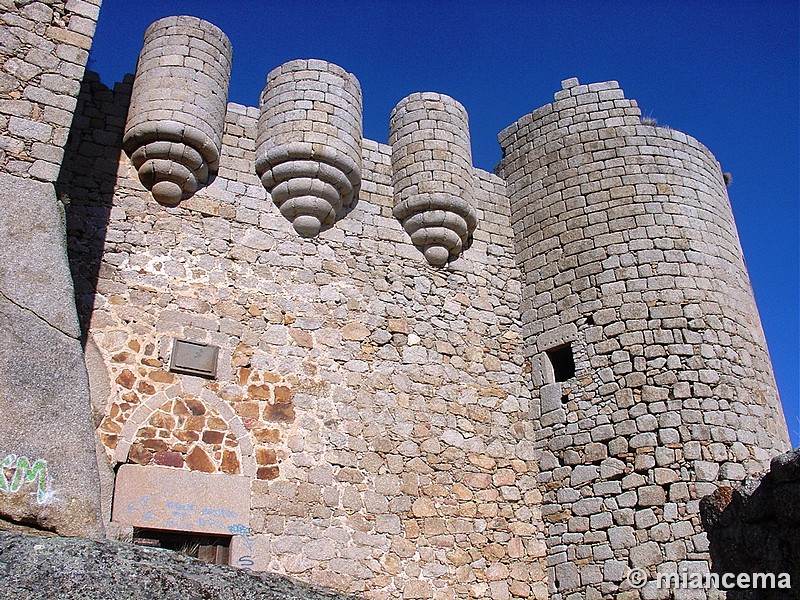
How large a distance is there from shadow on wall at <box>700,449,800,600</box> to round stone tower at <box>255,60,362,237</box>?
16.0ft

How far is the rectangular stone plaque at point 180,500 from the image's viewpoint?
5578 millimetres

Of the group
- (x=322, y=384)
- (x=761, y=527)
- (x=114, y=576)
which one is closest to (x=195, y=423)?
(x=322, y=384)

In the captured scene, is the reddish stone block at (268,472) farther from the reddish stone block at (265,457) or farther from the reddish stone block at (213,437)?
the reddish stone block at (213,437)

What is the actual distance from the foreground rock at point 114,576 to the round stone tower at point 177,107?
4.47 meters

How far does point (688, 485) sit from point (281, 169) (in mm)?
4501

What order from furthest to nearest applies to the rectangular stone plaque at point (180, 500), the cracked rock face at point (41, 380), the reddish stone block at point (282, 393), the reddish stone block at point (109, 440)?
the reddish stone block at point (282, 393) → the reddish stone block at point (109, 440) → the rectangular stone plaque at point (180, 500) → the cracked rock face at point (41, 380)

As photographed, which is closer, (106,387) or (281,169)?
(106,387)

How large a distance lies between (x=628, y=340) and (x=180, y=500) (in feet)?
13.5

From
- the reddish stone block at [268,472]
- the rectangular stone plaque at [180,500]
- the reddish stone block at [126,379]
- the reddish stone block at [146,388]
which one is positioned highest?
the reddish stone block at [126,379]

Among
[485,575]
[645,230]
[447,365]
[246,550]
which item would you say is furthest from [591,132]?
[246,550]

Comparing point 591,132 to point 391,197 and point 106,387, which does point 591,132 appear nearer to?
point 391,197

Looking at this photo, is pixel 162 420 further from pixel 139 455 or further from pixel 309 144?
pixel 309 144

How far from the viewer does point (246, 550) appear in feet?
19.2

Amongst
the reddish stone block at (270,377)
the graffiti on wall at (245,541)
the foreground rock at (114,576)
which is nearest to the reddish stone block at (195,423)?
the reddish stone block at (270,377)
